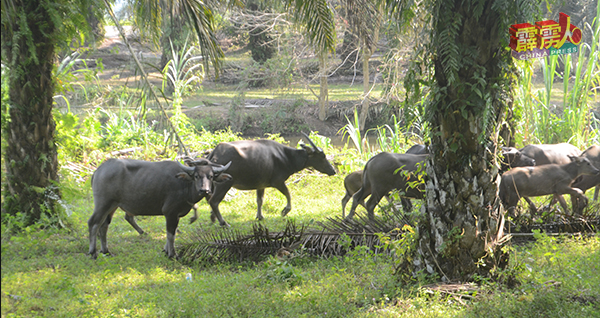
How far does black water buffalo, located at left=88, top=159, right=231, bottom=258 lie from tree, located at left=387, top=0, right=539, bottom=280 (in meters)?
3.18

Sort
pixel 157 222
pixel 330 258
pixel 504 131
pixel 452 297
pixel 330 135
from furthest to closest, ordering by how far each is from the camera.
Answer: pixel 330 135 < pixel 157 222 < pixel 504 131 < pixel 330 258 < pixel 452 297

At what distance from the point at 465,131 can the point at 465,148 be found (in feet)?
0.46

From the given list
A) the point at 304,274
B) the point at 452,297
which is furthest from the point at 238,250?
the point at 452,297

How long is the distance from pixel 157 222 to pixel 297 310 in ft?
16.7

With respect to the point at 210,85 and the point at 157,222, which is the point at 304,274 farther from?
the point at 210,85

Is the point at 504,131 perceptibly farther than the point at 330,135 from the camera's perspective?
No

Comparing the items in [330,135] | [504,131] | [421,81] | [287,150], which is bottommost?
[330,135]

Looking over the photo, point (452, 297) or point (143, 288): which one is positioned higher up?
point (452, 297)

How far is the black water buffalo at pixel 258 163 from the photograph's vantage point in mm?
8461

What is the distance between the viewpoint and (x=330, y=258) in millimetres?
5766

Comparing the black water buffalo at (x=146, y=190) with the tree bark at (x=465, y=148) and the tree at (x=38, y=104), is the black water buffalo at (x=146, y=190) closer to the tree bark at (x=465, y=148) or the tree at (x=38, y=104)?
the tree at (x=38, y=104)

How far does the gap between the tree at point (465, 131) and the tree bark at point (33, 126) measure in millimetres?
4902

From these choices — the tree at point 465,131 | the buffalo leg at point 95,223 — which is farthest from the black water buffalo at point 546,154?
the buffalo leg at point 95,223

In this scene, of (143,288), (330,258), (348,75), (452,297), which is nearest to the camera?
(452,297)
